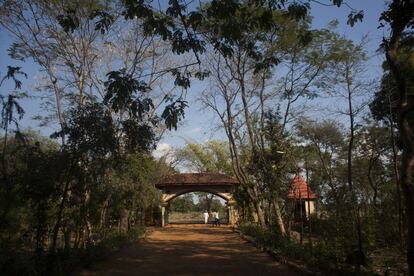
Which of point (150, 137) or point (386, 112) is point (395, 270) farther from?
point (386, 112)

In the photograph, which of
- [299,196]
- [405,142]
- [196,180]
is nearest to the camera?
[405,142]

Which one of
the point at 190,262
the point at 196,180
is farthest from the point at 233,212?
the point at 190,262

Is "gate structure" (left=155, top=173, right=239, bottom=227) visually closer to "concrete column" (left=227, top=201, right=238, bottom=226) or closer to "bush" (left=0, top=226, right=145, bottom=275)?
"concrete column" (left=227, top=201, right=238, bottom=226)

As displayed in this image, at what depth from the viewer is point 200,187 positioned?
30844 millimetres

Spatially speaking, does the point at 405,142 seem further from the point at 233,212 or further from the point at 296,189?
the point at 233,212

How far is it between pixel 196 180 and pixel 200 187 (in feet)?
1.90

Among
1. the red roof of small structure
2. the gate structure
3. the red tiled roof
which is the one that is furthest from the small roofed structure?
the red tiled roof

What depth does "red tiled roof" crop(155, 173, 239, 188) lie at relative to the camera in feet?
98.9

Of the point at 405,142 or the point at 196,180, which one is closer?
the point at 405,142

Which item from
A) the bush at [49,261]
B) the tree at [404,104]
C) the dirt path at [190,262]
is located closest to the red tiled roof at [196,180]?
the dirt path at [190,262]

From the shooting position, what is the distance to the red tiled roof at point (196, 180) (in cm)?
3014

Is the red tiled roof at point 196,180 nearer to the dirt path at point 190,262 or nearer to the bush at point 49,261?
the dirt path at point 190,262

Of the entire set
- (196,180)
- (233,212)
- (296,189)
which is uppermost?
(196,180)

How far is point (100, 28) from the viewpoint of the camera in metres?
5.83
